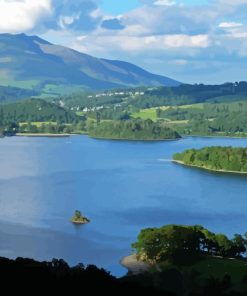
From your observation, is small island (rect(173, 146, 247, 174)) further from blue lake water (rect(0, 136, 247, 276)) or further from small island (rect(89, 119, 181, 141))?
small island (rect(89, 119, 181, 141))

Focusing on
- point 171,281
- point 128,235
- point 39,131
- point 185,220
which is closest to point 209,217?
point 185,220

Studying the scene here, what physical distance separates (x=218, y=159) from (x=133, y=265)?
2479 inches

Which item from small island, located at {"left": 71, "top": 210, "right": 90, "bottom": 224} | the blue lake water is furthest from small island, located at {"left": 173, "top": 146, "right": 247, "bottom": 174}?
small island, located at {"left": 71, "top": 210, "right": 90, "bottom": 224}

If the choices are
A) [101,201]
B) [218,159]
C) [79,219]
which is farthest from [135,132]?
[79,219]

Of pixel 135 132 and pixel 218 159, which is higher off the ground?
pixel 135 132

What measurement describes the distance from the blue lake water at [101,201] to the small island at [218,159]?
342 cm

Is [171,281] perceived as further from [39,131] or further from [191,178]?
[39,131]

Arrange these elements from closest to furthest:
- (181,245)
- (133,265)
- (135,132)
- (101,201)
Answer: (133,265) → (181,245) → (101,201) → (135,132)

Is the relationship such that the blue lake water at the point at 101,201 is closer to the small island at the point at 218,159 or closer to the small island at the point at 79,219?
the small island at the point at 79,219

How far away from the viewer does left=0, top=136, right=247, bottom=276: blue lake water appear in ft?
161

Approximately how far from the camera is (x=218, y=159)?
104m

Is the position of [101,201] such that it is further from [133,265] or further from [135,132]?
[135,132]

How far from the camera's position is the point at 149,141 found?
163000mm

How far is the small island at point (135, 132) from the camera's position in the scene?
167m
